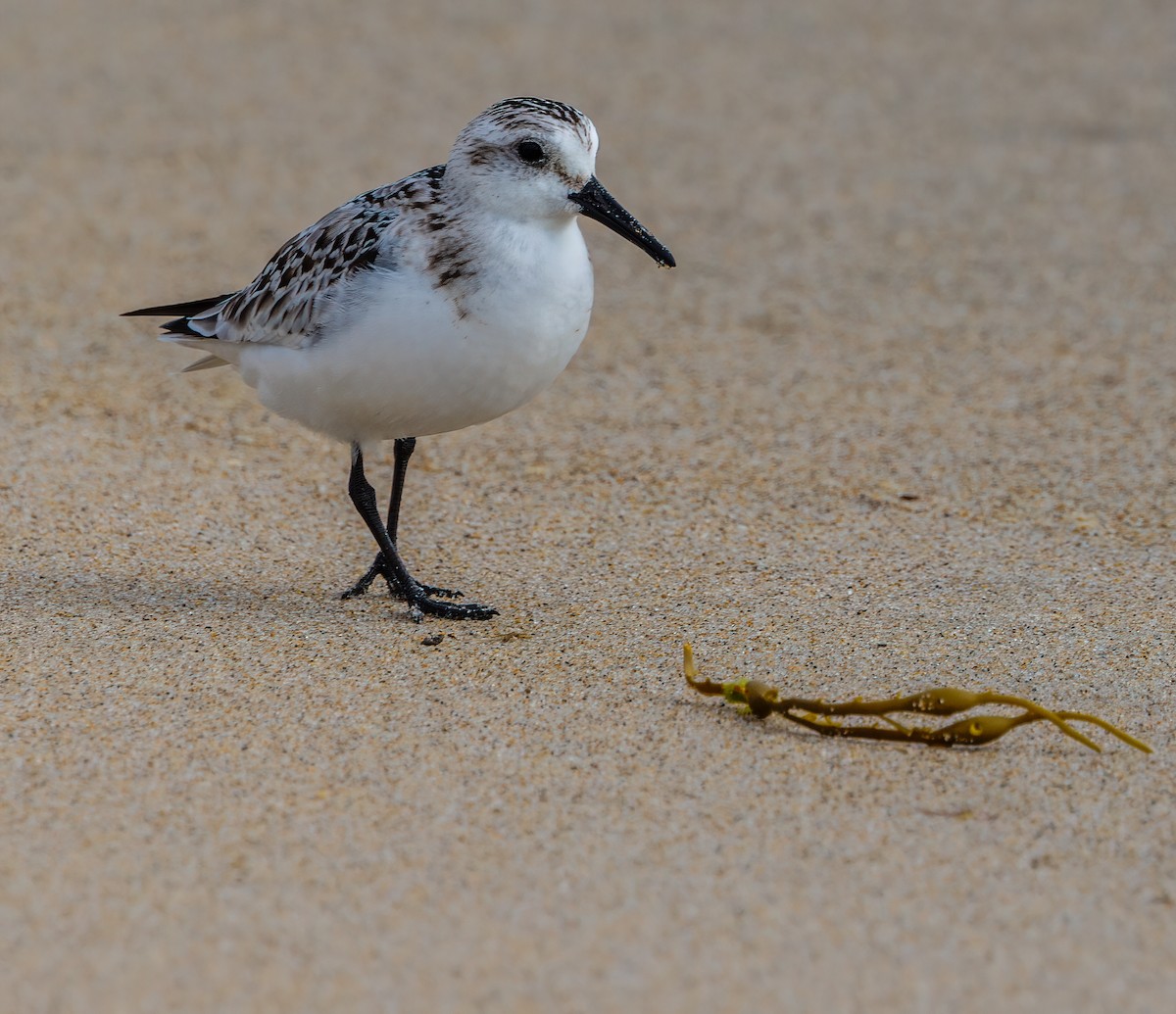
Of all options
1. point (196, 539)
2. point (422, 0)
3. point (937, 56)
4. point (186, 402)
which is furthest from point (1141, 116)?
point (196, 539)

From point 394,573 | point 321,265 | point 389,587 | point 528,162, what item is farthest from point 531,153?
point 389,587

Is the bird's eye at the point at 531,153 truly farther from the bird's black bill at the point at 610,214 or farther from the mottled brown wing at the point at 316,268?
the mottled brown wing at the point at 316,268

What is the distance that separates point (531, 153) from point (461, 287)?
1.31 ft

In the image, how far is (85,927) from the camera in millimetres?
2795

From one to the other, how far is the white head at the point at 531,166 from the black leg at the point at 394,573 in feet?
2.79

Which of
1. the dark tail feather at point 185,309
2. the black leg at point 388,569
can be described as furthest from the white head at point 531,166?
the dark tail feather at point 185,309

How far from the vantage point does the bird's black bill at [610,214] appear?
393 cm

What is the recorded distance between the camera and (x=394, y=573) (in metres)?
4.35

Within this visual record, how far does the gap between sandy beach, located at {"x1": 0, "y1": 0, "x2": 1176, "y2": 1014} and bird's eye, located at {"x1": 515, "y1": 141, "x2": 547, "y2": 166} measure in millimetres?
1247

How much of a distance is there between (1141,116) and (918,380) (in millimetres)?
4298

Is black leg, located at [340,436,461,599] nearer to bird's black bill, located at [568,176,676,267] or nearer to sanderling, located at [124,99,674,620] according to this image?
sanderling, located at [124,99,674,620]

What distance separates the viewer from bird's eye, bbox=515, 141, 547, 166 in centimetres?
389

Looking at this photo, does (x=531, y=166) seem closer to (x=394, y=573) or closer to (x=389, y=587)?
(x=394, y=573)

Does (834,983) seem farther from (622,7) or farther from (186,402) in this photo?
(622,7)
